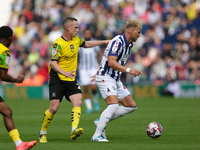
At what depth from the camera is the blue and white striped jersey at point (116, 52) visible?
7781 mm

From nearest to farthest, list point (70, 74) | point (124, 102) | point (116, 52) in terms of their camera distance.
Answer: point (116, 52)
point (70, 74)
point (124, 102)

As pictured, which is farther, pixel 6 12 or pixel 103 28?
pixel 6 12

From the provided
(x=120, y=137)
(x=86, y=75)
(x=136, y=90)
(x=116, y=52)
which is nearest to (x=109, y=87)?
(x=116, y=52)

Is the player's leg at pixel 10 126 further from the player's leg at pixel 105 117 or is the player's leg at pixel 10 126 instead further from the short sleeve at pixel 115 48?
the short sleeve at pixel 115 48

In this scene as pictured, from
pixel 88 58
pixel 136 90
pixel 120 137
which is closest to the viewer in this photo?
pixel 120 137

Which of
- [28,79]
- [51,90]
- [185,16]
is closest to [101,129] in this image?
[51,90]

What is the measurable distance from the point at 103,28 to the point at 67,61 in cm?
1826

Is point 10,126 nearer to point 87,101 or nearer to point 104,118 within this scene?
point 104,118

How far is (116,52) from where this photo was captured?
7.76 meters

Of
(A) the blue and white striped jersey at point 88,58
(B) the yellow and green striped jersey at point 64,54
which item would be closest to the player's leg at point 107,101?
(B) the yellow and green striped jersey at point 64,54

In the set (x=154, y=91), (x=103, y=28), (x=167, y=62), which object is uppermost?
(x=103, y=28)

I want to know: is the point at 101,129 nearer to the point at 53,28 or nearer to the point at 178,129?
the point at 178,129

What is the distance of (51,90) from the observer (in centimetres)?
814

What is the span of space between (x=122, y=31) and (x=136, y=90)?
4.30m
